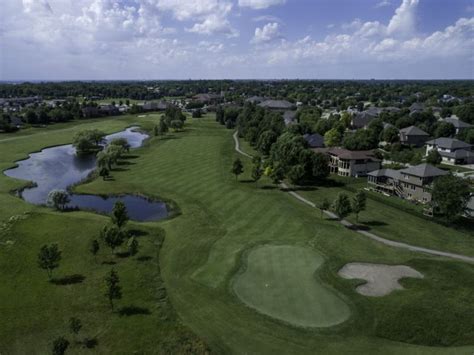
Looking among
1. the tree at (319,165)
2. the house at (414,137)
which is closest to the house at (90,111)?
the tree at (319,165)

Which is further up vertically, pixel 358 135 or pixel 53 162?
pixel 358 135

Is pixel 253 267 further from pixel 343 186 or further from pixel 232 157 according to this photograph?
pixel 232 157

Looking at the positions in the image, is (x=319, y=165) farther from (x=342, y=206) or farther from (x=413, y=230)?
(x=413, y=230)

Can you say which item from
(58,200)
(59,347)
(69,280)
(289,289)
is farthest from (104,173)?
(59,347)

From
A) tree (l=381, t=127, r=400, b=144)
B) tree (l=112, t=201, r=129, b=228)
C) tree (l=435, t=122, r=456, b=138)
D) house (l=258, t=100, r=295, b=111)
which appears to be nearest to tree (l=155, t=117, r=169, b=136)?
house (l=258, t=100, r=295, b=111)

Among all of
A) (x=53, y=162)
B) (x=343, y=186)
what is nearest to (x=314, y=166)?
(x=343, y=186)
